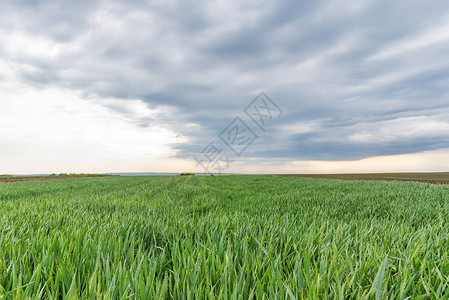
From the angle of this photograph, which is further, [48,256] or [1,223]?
[1,223]

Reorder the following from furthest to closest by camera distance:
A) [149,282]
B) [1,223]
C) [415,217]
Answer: [415,217] → [1,223] → [149,282]

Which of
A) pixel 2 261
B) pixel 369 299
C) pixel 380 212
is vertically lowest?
pixel 380 212

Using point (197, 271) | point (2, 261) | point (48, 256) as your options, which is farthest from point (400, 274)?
point (2, 261)

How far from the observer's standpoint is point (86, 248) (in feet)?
5.61

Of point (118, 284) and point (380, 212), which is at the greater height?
point (118, 284)

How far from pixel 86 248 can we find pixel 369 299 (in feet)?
6.58

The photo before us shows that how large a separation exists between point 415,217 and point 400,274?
12.6ft

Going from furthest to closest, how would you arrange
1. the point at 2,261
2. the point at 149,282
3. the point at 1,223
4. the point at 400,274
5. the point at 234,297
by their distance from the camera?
the point at 1,223 < the point at 2,261 < the point at 400,274 < the point at 149,282 < the point at 234,297

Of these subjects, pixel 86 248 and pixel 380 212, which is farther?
pixel 380 212

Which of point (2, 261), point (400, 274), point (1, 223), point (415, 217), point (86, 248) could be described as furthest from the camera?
point (415, 217)

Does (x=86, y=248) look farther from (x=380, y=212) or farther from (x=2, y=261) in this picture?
(x=380, y=212)

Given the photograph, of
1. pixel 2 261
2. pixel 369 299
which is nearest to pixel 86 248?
pixel 2 261

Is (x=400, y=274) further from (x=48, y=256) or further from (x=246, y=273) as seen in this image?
(x=48, y=256)

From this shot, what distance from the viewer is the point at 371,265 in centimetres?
151
